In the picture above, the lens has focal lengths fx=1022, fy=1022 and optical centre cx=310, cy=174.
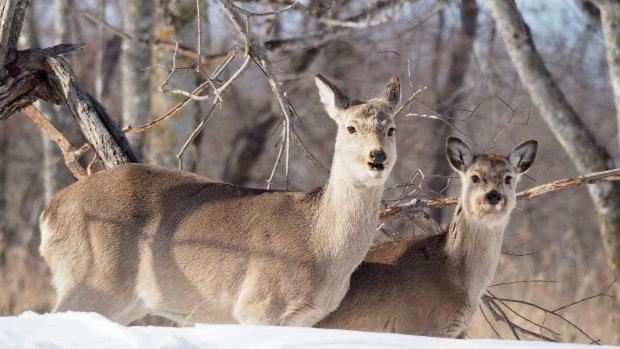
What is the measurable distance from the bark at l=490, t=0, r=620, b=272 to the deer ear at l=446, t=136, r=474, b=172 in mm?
3274

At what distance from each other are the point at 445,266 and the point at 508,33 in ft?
14.7

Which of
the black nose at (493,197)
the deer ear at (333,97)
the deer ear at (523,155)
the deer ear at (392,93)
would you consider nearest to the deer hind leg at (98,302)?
the deer ear at (333,97)

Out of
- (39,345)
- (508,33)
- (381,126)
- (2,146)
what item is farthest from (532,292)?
(2,146)

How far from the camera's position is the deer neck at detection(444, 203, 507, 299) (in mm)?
7250

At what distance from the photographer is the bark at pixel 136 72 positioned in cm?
1195

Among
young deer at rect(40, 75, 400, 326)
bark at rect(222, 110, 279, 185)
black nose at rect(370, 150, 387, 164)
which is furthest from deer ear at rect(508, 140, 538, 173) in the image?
bark at rect(222, 110, 279, 185)

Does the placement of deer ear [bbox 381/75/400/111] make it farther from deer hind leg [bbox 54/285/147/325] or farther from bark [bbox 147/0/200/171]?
bark [bbox 147/0/200/171]

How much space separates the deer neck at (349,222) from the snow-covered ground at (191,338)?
180 centimetres

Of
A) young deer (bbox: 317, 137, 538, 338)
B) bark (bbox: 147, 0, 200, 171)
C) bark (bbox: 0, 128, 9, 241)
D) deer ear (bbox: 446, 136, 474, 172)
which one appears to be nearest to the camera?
young deer (bbox: 317, 137, 538, 338)

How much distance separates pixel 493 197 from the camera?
7109 millimetres

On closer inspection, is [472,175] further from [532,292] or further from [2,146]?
[2,146]

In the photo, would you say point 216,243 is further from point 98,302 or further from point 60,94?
point 60,94

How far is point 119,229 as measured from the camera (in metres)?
6.75

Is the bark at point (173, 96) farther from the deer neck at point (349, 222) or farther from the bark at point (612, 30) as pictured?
the bark at point (612, 30)
